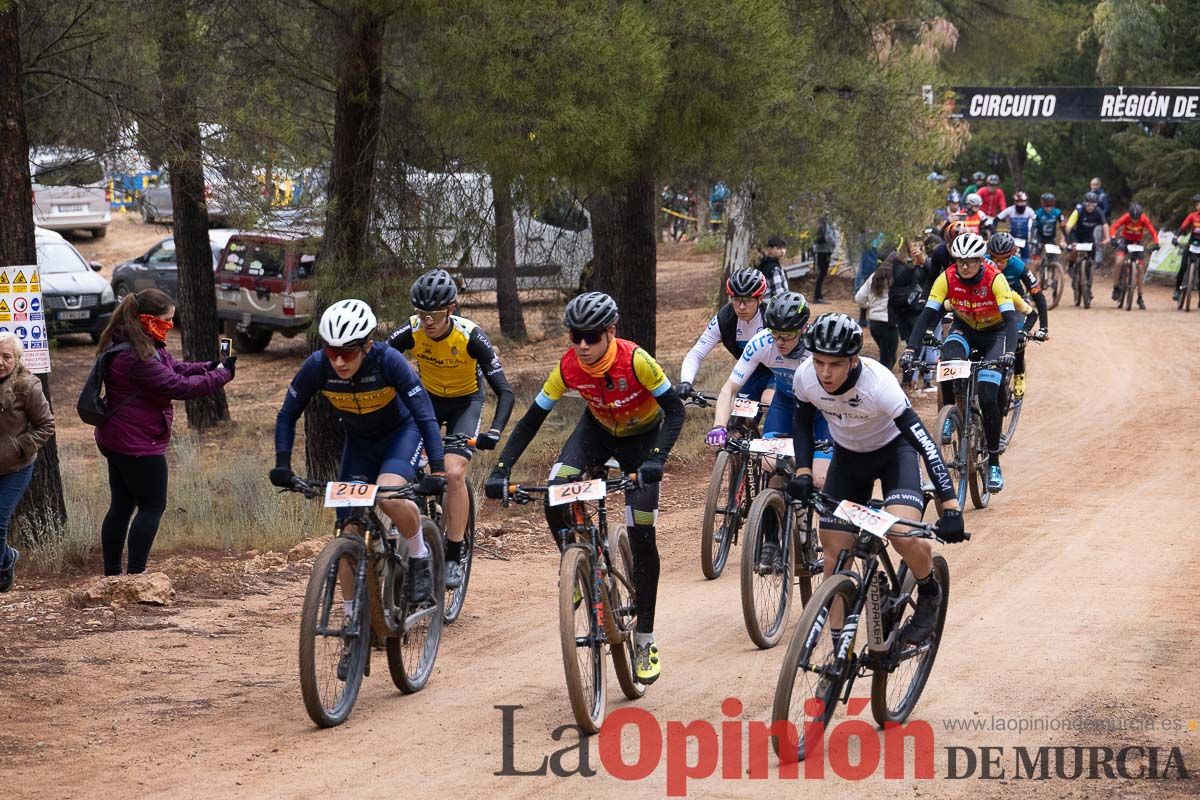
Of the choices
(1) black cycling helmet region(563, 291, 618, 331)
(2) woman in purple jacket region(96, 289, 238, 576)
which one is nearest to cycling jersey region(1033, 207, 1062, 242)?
(2) woman in purple jacket region(96, 289, 238, 576)

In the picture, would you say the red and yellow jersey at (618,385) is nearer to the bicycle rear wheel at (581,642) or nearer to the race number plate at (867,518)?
the bicycle rear wheel at (581,642)

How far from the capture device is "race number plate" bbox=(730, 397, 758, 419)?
10.1m

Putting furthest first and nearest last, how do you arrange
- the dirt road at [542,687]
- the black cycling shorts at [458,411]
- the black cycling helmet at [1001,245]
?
the black cycling helmet at [1001,245] → the black cycling shorts at [458,411] → the dirt road at [542,687]

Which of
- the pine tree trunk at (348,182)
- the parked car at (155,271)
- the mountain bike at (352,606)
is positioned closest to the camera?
the mountain bike at (352,606)

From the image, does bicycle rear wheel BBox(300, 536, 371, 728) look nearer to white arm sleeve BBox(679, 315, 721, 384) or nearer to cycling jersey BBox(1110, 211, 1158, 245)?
white arm sleeve BBox(679, 315, 721, 384)

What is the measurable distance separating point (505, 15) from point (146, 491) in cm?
553

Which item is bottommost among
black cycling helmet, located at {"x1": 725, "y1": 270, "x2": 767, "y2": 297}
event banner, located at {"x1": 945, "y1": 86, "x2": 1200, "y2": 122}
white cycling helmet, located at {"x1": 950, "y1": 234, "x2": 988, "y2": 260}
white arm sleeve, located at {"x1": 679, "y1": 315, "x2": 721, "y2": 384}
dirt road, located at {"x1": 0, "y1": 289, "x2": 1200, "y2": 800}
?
dirt road, located at {"x1": 0, "y1": 289, "x2": 1200, "y2": 800}

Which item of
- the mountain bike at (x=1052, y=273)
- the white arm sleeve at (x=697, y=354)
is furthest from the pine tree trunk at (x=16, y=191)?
the mountain bike at (x=1052, y=273)

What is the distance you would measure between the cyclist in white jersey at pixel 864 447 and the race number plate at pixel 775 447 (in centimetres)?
177

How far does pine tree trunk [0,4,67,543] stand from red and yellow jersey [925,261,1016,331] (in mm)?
7493

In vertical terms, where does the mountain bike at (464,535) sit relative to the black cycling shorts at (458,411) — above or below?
below

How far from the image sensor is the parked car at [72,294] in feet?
86.4

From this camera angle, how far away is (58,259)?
2738 centimetres

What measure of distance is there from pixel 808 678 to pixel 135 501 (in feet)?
17.0
